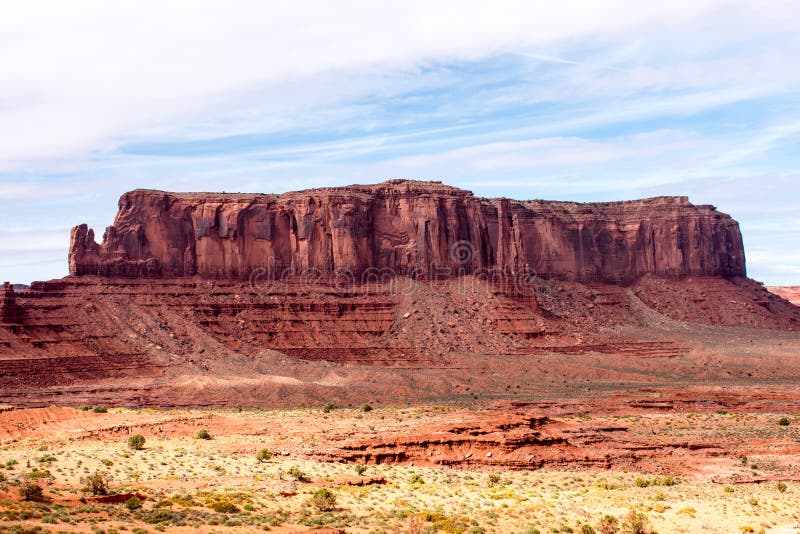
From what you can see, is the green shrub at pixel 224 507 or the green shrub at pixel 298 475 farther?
the green shrub at pixel 298 475

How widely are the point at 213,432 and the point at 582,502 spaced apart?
22210 millimetres

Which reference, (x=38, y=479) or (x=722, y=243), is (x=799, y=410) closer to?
(x=38, y=479)

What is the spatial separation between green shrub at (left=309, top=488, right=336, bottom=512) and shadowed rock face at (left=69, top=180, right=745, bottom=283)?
227 feet

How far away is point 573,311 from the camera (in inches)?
4437

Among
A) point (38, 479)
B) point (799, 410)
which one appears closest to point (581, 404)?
point (799, 410)

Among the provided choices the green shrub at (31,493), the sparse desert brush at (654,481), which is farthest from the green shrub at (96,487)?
the sparse desert brush at (654,481)

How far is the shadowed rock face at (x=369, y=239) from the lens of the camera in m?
97.6

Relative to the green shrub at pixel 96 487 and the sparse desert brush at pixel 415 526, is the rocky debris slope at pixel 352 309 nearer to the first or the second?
the green shrub at pixel 96 487

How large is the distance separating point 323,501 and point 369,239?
79.0 metres

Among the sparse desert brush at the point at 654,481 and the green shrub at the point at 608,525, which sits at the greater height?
the green shrub at the point at 608,525

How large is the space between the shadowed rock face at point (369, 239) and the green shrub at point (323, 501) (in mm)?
69186

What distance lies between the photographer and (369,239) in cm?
10600

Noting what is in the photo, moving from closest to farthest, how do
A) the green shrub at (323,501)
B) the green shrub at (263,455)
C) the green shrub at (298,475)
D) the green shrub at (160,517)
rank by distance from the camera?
the green shrub at (160,517) < the green shrub at (323,501) < the green shrub at (298,475) < the green shrub at (263,455)

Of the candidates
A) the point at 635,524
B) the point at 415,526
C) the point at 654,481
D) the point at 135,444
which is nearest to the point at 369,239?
the point at 135,444
